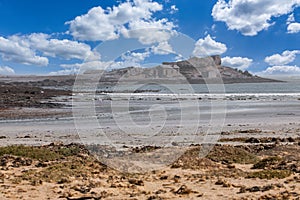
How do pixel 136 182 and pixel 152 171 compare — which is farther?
pixel 152 171

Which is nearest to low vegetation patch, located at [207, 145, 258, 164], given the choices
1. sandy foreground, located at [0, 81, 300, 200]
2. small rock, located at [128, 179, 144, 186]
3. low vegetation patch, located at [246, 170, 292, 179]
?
sandy foreground, located at [0, 81, 300, 200]

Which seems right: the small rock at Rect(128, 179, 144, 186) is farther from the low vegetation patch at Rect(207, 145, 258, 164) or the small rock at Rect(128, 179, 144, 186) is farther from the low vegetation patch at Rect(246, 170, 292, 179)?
the low vegetation patch at Rect(207, 145, 258, 164)

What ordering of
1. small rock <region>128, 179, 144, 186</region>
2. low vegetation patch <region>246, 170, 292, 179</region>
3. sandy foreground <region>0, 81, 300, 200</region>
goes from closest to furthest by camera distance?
sandy foreground <region>0, 81, 300, 200</region>, small rock <region>128, 179, 144, 186</region>, low vegetation patch <region>246, 170, 292, 179</region>

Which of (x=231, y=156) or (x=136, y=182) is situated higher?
(x=231, y=156)

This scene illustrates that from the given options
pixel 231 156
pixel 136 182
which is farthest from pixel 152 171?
pixel 231 156

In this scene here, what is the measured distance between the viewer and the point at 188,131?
1056 inches

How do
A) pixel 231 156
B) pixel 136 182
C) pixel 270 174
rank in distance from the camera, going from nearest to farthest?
pixel 136 182
pixel 270 174
pixel 231 156

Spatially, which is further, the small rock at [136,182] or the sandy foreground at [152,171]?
the small rock at [136,182]

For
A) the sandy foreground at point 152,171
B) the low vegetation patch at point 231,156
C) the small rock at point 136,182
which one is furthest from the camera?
the low vegetation patch at point 231,156

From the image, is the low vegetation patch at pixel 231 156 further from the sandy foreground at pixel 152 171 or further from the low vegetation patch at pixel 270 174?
the low vegetation patch at pixel 270 174

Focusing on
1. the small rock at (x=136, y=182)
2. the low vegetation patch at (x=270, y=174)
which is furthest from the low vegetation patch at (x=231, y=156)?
the small rock at (x=136, y=182)

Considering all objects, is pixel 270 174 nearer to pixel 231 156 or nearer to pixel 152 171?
pixel 231 156

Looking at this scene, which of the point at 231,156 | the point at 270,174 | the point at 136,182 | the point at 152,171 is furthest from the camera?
the point at 231,156

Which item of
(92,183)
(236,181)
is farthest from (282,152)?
(92,183)
